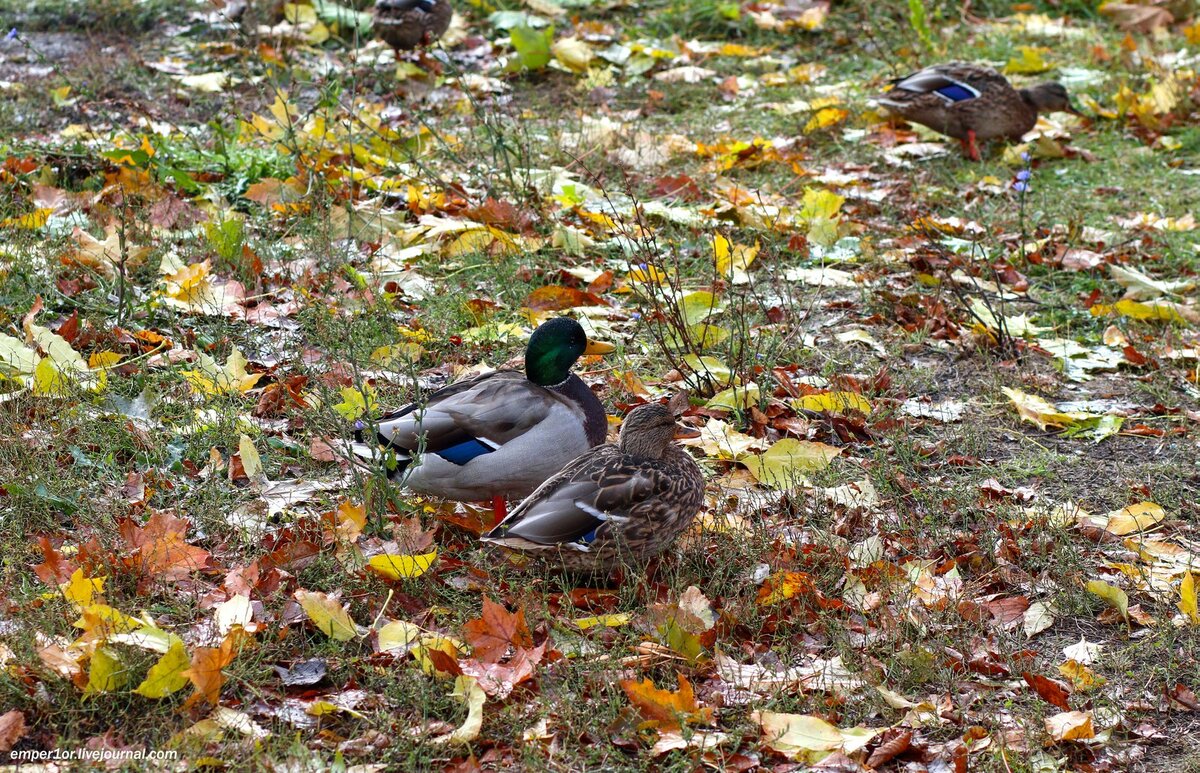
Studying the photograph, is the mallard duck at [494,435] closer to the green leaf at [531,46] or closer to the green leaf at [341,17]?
the green leaf at [531,46]

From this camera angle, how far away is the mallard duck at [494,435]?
387cm

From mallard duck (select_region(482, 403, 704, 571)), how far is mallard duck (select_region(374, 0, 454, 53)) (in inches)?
224

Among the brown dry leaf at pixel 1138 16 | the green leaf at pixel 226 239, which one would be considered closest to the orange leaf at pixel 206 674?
the green leaf at pixel 226 239

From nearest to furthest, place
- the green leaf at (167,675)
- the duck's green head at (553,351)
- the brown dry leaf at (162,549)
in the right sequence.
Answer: the green leaf at (167,675) → the brown dry leaf at (162,549) → the duck's green head at (553,351)

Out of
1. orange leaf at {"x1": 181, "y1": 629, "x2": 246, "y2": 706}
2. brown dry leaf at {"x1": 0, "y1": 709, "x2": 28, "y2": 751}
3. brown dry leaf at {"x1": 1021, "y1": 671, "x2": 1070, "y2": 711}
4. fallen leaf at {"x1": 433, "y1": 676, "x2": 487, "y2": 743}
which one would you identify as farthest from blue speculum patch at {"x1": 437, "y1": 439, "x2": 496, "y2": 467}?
brown dry leaf at {"x1": 1021, "y1": 671, "x2": 1070, "y2": 711}

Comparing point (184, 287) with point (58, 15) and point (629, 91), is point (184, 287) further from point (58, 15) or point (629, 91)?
point (58, 15)

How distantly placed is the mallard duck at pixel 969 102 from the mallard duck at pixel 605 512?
4.53m

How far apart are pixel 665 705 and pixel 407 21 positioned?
671 centimetres

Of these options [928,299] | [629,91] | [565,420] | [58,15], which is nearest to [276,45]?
[58,15]

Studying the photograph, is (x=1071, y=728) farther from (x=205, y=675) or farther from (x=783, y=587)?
(x=205, y=675)

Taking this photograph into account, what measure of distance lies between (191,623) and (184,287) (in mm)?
2206

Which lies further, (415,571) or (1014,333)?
(1014,333)

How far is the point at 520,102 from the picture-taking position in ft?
27.2

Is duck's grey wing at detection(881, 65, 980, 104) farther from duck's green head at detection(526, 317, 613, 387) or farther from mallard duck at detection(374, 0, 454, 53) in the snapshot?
duck's green head at detection(526, 317, 613, 387)
